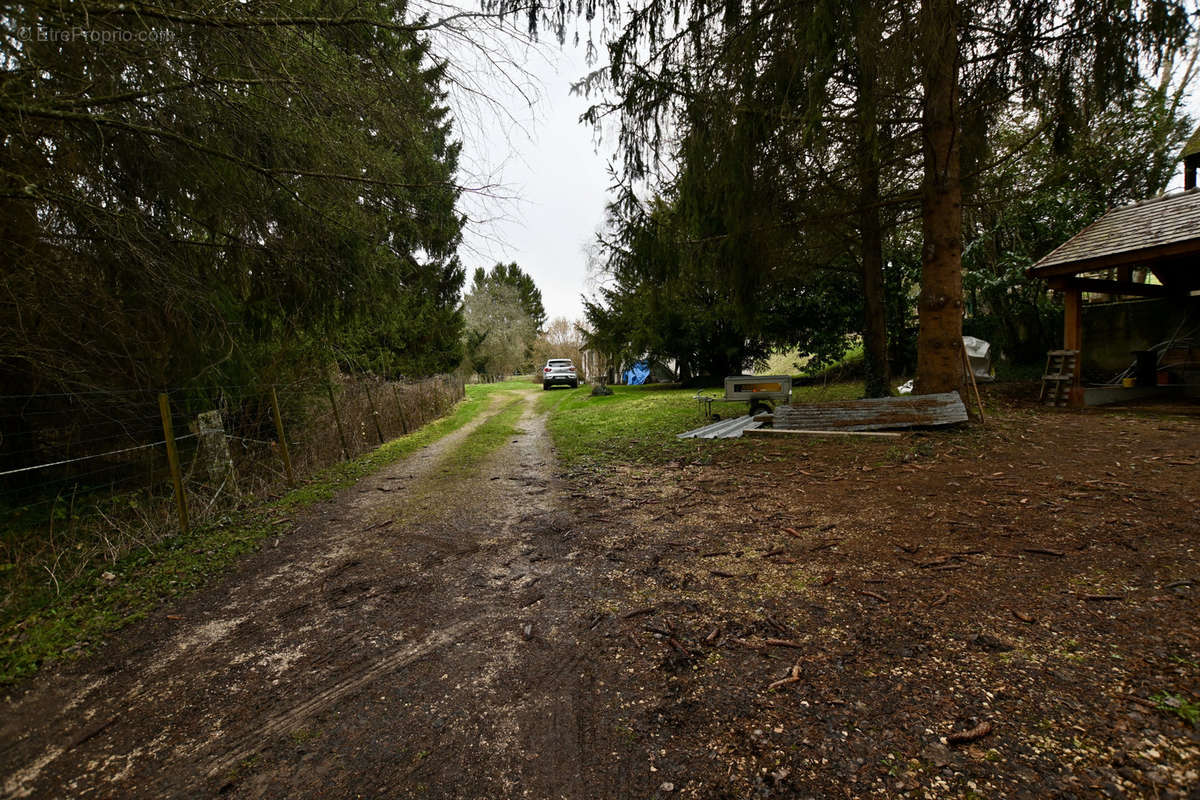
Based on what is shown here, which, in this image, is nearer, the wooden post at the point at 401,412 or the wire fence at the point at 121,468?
the wire fence at the point at 121,468

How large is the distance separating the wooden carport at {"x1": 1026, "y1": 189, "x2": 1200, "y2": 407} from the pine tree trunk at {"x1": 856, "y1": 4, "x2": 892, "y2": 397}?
2970 mm

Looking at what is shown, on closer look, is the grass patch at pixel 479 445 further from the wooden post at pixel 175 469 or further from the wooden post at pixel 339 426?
the wooden post at pixel 175 469

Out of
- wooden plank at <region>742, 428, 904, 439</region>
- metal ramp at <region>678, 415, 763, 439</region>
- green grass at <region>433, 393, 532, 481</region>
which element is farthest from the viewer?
metal ramp at <region>678, 415, 763, 439</region>

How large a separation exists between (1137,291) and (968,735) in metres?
12.9

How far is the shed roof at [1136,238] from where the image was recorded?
7445mm

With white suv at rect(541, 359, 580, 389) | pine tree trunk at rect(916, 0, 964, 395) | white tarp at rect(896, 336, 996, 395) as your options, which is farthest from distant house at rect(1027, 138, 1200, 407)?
white suv at rect(541, 359, 580, 389)

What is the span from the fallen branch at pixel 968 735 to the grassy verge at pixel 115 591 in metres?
4.23

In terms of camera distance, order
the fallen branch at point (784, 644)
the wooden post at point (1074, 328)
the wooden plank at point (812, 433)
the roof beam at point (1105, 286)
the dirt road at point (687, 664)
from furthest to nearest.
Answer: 1. the roof beam at point (1105, 286)
2. the wooden post at point (1074, 328)
3. the wooden plank at point (812, 433)
4. the fallen branch at point (784, 644)
5. the dirt road at point (687, 664)

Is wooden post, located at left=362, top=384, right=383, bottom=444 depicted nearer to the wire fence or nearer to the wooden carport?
the wire fence

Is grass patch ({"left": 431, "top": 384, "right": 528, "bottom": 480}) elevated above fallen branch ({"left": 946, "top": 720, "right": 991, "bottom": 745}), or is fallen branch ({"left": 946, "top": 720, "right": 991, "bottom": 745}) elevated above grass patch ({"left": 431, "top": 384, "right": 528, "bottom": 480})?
grass patch ({"left": 431, "top": 384, "right": 528, "bottom": 480})

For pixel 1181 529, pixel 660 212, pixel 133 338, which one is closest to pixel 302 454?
pixel 133 338

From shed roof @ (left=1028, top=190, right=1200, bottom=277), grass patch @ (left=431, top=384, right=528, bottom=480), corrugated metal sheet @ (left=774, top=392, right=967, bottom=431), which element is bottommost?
grass patch @ (left=431, top=384, right=528, bottom=480)

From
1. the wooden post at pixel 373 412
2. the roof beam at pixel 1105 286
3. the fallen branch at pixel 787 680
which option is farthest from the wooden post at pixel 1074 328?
the wooden post at pixel 373 412

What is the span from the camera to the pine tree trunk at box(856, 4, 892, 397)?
15.5ft
